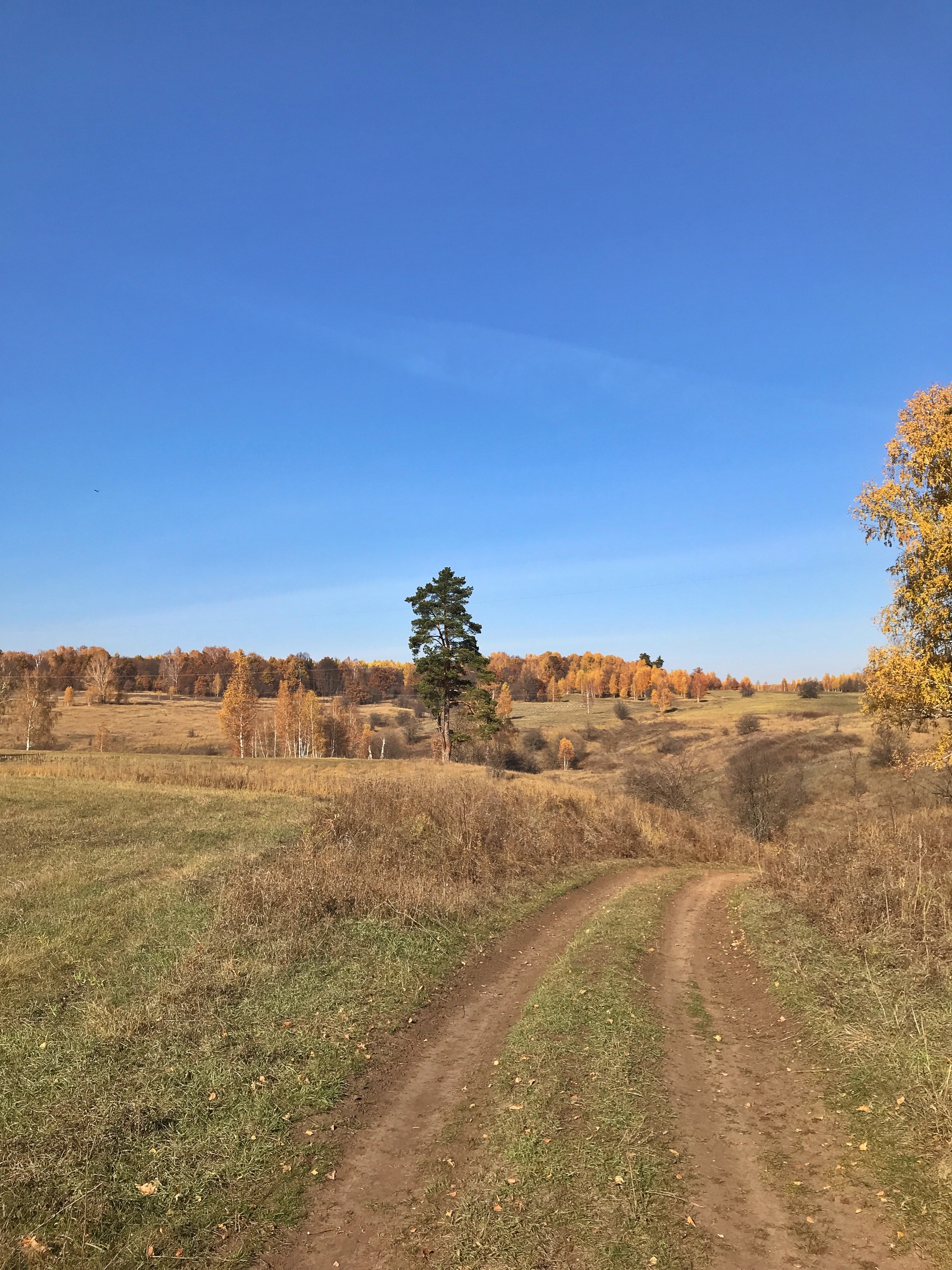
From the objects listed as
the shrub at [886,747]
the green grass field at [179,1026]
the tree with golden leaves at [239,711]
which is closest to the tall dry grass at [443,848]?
the green grass field at [179,1026]

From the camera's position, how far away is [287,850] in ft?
62.8

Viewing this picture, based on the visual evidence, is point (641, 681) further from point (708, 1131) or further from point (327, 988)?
point (708, 1131)

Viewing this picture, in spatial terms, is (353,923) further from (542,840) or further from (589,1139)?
(542,840)

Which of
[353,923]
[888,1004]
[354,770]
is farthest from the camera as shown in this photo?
[354,770]

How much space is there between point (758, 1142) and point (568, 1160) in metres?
1.81

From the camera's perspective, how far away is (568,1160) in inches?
254

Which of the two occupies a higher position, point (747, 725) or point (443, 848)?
point (747, 725)

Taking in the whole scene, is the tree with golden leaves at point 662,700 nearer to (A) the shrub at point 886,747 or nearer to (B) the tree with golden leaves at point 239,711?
(B) the tree with golden leaves at point 239,711

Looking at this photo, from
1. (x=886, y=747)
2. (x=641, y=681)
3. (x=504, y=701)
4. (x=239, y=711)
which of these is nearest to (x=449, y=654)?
(x=886, y=747)

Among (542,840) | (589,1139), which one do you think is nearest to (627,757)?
(542,840)

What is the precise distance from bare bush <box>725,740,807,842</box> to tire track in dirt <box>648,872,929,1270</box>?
2667 centimetres

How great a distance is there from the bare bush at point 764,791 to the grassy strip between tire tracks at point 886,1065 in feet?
83.9

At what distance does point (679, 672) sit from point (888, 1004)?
19669 cm

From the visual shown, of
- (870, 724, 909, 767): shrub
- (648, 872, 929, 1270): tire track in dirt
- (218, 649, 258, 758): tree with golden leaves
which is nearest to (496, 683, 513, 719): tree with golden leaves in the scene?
(218, 649, 258, 758): tree with golden leaves
